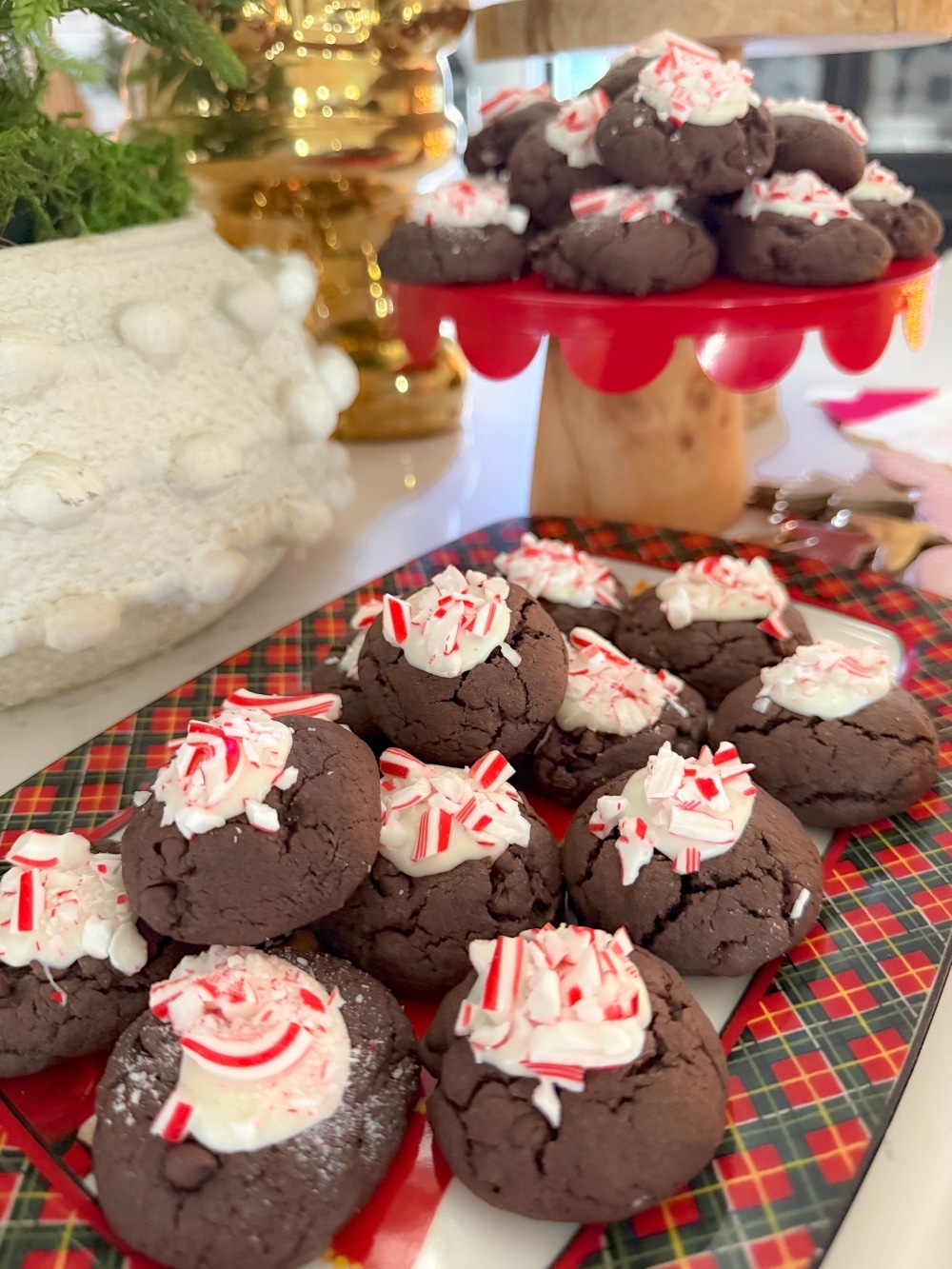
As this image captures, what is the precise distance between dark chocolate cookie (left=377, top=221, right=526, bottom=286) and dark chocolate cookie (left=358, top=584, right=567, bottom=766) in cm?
46

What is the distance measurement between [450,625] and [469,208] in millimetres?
556

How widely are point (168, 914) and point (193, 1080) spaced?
107mm

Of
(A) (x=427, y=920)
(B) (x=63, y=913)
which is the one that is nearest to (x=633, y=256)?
(A) (x=427, y=920)

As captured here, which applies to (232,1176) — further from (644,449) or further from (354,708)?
(644,449)

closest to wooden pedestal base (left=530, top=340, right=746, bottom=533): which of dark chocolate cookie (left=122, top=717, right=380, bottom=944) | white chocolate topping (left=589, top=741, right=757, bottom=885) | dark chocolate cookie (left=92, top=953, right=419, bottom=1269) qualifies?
white chocolate topping (left=589, top=741, right=757, bottom=885)

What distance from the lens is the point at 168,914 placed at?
2.11 feet

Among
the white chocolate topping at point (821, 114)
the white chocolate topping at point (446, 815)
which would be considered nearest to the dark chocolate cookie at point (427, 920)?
the white chocolate topping at point (446, 815)

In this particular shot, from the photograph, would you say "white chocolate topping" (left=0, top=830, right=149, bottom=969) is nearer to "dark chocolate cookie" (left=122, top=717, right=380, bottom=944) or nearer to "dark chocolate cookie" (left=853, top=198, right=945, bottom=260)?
"dark chocolate cookie" (left=122, top=717, right=380, bottom=944)

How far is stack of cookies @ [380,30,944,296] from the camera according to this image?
3.30 feet

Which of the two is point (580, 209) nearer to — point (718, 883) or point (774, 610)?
point (774, 610)

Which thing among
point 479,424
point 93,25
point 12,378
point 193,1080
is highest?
point 93,25

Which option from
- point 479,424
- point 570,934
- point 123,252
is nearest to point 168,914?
point 570,934

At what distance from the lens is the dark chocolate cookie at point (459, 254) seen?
3.65 feet

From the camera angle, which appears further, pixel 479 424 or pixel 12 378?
pixel 479 424
